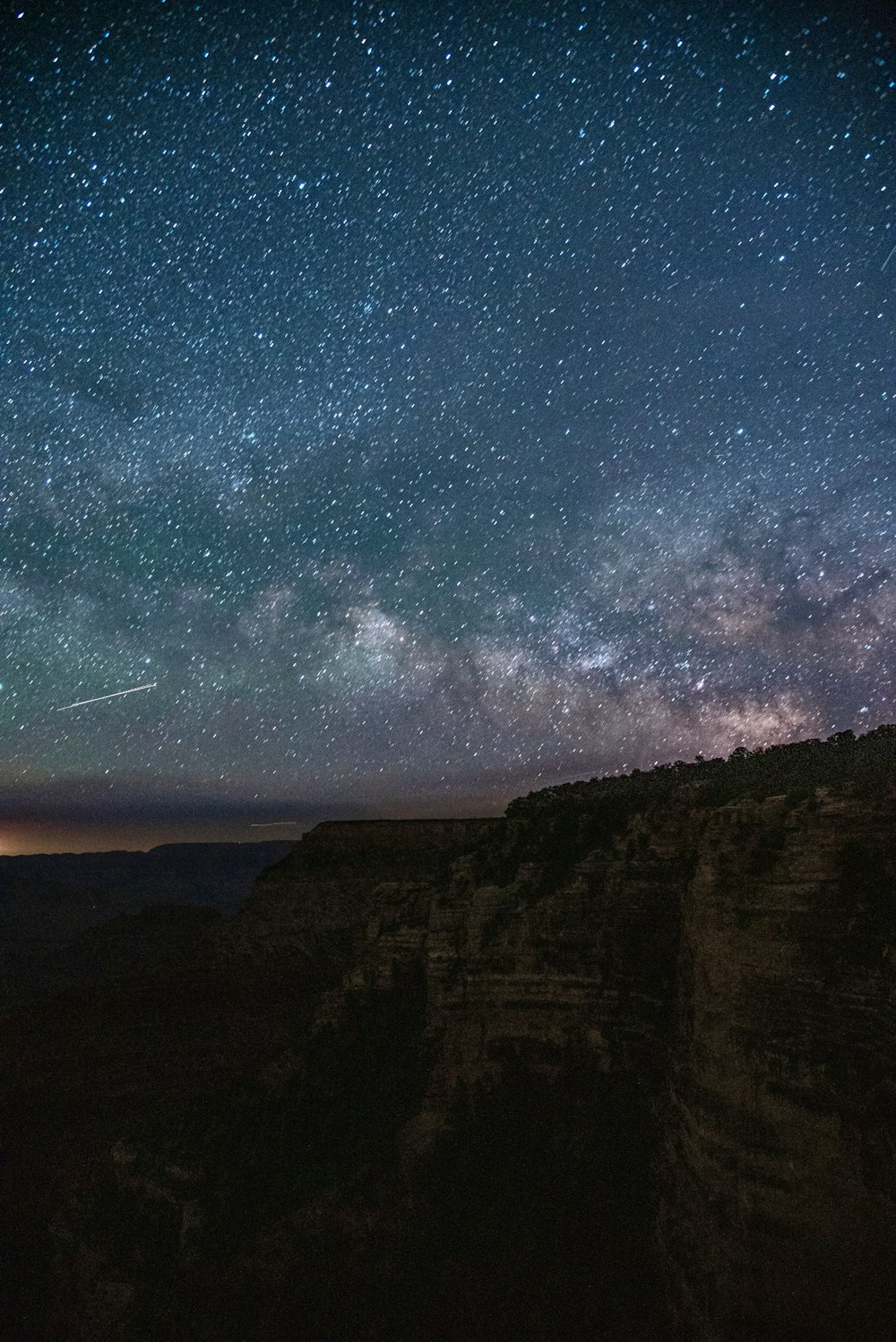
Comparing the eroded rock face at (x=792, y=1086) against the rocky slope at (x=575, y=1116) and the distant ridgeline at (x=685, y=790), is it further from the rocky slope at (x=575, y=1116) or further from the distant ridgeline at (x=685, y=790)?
the distant ridgeline at (x=685, y=790)

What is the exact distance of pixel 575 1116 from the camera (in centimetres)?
1739

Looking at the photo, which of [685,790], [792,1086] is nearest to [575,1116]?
[792,1086]

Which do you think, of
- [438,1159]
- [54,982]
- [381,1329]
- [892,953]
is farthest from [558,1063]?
[54,982]

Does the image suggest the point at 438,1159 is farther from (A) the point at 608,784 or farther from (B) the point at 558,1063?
(A) the point at 608,784

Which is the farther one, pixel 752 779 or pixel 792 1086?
pixel 752 779

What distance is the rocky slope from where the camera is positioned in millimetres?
12117

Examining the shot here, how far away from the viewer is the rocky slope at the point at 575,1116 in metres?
12.1

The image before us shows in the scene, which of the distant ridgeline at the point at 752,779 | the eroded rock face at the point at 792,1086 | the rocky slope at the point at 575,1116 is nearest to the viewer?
the eroded rock face at the point at 792,1086

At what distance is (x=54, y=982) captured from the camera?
71.6 meters

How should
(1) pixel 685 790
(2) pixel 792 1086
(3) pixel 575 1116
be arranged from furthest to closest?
(1) pixel 685 790, (3) pixel 575 1116, (2) pixel 792 1086

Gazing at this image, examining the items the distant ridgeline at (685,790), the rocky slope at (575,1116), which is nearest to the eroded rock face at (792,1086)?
the rocky slope at (575,1116)

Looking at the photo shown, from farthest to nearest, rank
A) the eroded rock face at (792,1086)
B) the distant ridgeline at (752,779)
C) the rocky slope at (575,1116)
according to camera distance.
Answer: the distant ridgeline at (752,779), the rocky slope at (575,1116), the eroded rock face at (792,1086)

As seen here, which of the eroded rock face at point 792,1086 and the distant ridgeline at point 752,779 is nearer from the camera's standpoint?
the eroded rock face at point 792,1086

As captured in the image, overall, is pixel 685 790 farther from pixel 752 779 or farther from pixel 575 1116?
pixel 575 1116
